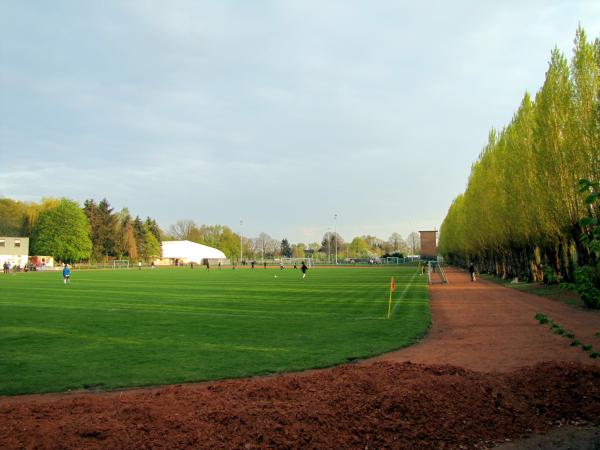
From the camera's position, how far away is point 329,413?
593 cm

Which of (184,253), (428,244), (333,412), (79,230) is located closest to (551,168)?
(333,412)

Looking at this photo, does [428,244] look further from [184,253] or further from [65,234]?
[184,253]

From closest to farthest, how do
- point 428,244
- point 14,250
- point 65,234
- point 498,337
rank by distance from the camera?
point 498,337 → point 428,244 → point 14,250 → point 65,234

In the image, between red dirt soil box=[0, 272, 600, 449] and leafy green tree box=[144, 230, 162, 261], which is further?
leafy green tree box=[144, 230, 162, 261]

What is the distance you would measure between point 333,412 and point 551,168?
26.5 metres

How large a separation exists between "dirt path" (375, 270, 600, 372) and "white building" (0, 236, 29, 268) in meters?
92.5

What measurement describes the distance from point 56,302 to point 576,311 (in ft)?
83.2

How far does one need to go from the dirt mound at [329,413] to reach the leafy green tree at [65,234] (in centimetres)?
9691

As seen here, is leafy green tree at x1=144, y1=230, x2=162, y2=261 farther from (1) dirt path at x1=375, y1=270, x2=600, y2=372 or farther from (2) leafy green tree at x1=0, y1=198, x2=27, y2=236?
(1) dirt path at x1=375, y1=270, x2=600, y2=372

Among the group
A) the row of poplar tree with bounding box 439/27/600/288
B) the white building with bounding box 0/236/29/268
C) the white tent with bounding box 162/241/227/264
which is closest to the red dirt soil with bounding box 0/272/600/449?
the row of poplar tree with bounding box 439/27/600/288

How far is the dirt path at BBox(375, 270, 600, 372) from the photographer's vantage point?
35.3ft

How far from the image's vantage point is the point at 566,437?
5910mm

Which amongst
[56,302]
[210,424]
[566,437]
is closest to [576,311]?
[566,437]

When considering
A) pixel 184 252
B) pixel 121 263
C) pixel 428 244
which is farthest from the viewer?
pixel 184 252
